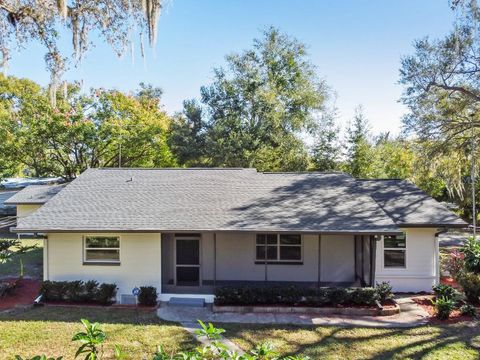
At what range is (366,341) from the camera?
9.62 metres

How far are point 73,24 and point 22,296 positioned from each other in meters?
9.57

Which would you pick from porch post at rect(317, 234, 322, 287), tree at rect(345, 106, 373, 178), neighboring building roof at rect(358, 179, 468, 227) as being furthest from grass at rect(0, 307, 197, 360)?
tree at rect(345, 106, 373, 178)

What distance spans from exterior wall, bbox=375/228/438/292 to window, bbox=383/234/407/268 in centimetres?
15

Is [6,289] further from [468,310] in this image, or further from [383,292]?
[468,310]

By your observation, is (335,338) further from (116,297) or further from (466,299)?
(116,297)

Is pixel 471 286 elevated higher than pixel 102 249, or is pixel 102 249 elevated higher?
pixel 102 249

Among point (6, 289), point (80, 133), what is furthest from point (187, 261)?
point (80, 133)

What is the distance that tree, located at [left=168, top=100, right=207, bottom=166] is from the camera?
32031 mm

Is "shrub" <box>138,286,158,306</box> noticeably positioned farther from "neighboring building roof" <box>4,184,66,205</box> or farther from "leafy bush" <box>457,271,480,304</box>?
"neighboring building roof" <box>4,184,66,205</box>

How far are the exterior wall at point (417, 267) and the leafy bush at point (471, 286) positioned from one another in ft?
5.22

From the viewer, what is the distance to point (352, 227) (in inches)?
478

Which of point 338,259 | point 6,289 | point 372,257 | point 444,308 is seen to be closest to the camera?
point 444,308

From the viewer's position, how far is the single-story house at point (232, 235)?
12.5 metres

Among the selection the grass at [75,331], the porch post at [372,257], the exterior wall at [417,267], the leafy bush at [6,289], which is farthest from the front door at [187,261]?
the exterior wall at [417,267]
